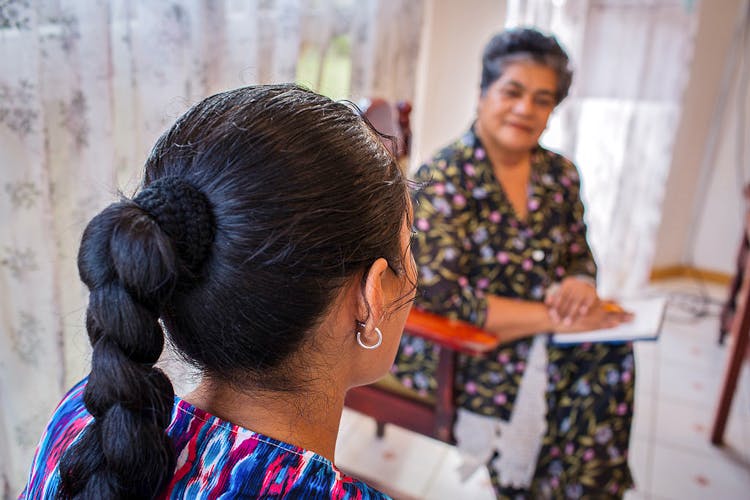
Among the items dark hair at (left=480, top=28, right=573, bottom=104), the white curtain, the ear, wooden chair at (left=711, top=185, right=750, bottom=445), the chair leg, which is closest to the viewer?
the ear

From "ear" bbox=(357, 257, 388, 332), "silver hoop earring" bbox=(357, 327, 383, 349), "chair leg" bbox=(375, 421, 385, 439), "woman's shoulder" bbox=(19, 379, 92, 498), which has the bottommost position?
"chair leg" bbox=(375, 421, 385, 439)

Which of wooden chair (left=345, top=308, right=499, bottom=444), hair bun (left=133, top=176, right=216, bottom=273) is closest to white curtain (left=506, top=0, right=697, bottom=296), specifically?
wooden chair (left=345, top=308, right=499, bottom=444)

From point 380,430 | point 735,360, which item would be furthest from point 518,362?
point 735,360

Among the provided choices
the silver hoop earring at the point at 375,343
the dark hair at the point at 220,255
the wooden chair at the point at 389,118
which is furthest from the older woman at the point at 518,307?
the dark hair at the point at 220,255

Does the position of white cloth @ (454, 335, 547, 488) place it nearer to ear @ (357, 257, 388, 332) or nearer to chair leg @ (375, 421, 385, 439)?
chair leg @ (375, 421, 385, 439)

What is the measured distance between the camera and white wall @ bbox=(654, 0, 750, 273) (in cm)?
314

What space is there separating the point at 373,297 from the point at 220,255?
0.55 ft

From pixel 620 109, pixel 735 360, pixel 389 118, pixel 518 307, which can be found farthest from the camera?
pixel 620 109

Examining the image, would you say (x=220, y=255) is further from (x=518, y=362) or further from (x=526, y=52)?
(x=526, y=52)

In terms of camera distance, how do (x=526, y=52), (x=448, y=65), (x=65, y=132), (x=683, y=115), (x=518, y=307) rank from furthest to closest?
(x=683, y=115) < (x=448, y=65) < (x=526, y=52) < (x=518, y=307) < (x=65, y=132)

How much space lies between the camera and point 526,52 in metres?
1.50

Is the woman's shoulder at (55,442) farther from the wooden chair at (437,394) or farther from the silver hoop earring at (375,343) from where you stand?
the wooden chair at (437,394)

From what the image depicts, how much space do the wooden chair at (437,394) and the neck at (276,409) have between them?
0.61 m

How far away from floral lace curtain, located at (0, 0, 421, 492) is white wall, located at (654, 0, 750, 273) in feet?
9.03
